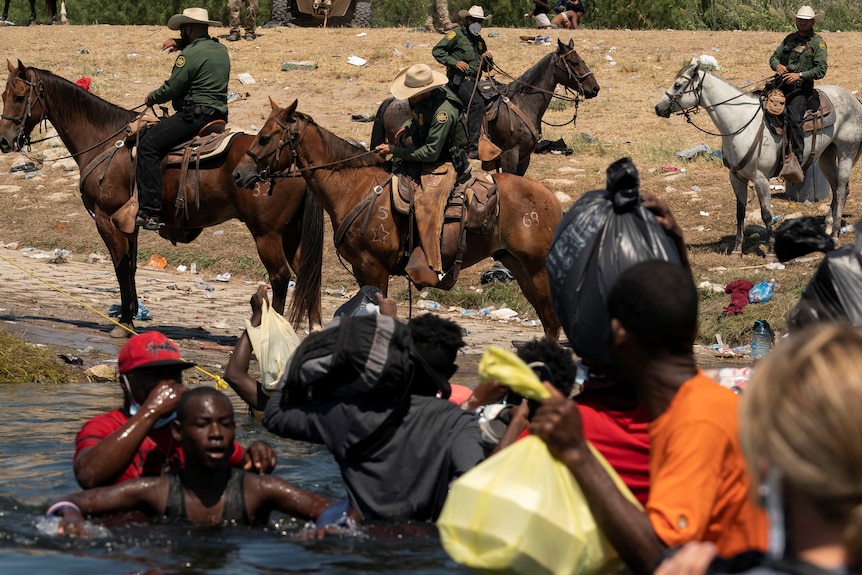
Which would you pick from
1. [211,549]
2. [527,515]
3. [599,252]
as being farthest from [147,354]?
[527,515]

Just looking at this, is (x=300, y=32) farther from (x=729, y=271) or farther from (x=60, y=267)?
(x=729, y=271)

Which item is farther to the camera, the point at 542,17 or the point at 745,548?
the point at 542,17

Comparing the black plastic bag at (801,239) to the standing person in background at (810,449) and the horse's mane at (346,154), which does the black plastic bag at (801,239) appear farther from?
the horse's mane at (346,154)

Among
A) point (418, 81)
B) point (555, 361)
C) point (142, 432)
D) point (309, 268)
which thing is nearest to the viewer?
point (142, 432)

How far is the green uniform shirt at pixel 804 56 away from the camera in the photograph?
1377 centimetres

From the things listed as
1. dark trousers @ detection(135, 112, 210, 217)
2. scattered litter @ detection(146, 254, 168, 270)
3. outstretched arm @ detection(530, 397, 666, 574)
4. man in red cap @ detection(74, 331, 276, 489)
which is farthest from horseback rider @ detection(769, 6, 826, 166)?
outstretched arm @ detection(530, 397, 666, 574)

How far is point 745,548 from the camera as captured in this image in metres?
3.11

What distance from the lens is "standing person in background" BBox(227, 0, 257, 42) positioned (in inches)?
990

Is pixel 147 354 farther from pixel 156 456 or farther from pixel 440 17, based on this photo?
pixel 440 17

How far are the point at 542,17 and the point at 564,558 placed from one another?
80.3ft

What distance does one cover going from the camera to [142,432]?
4.74 m

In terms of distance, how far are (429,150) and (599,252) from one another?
5766 mm

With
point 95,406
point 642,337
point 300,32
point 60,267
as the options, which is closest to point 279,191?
point 95,406

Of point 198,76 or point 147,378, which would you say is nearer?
point 147,378
